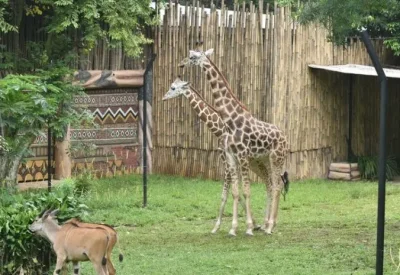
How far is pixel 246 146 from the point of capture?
10.3 meters

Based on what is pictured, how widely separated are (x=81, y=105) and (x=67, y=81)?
1.98 metres

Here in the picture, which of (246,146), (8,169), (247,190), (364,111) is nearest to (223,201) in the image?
(247,190)

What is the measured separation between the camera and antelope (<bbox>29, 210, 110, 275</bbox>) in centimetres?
677

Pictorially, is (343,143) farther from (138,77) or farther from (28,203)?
(28,203)

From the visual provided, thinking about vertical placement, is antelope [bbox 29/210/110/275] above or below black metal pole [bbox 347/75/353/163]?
below

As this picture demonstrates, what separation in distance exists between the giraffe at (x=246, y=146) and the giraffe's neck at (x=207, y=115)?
364mm

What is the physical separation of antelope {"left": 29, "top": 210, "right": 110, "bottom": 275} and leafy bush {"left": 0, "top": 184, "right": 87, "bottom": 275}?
0.25 metres

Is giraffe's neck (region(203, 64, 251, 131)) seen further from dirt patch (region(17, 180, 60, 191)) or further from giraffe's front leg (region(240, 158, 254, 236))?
dirt patch (region(17, 180, 60, 191))

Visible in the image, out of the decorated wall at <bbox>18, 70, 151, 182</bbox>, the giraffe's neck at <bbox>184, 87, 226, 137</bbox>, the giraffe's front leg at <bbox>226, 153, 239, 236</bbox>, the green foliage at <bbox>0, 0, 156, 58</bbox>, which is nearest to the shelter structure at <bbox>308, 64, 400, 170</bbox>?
the decorated wall at <bbox>18, 70, 151, 182</bbox>

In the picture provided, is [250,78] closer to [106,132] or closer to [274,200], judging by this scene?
[106,132]

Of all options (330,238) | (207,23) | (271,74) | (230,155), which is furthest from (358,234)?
(207,23)

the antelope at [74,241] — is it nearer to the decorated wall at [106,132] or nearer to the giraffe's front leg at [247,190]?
the giraffe's front leg at [247,190]

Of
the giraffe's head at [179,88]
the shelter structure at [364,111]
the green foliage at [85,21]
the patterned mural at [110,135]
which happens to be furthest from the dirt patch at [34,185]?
the shelter structure at [364,111]

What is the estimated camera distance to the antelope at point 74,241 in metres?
6.77
